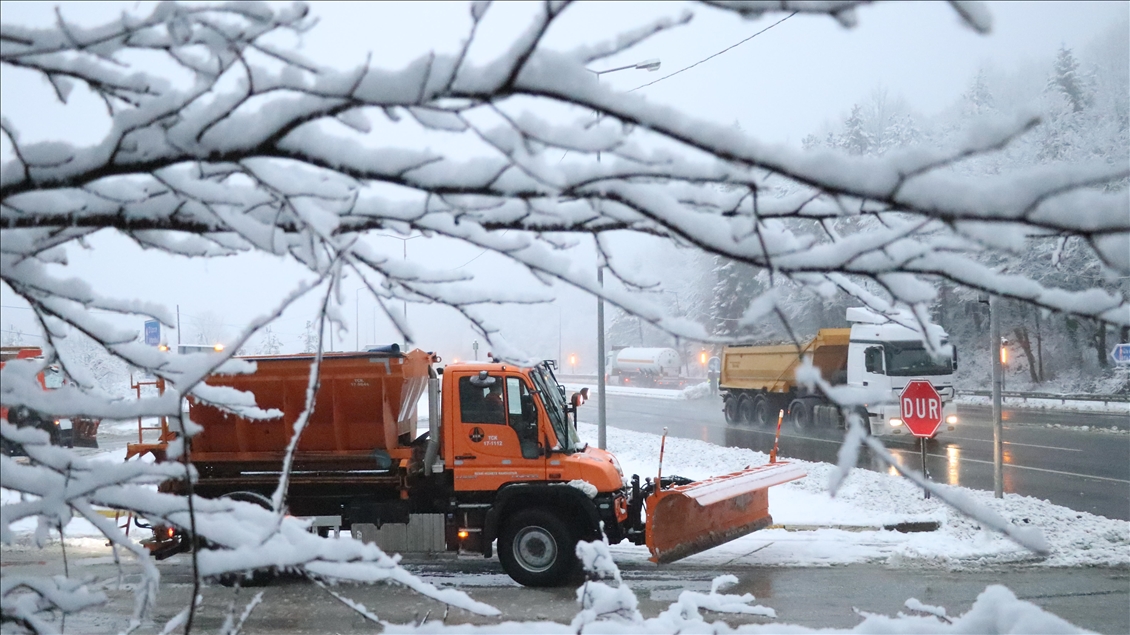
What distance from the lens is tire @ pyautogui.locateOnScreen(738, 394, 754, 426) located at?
25.2 metres

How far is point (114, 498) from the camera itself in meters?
1.88

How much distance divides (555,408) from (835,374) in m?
13.4

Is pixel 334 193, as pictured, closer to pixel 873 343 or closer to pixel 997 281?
pixel 997 281

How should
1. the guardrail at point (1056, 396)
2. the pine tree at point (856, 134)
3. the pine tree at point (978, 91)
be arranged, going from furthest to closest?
the guardrail at point (1056, 396), the pine tree at point (978, 91), the pine tree at point (856, 134)

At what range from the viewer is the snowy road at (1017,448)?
13258 millimetres

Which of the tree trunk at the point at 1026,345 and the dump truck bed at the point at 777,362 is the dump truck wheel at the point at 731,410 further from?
the tree trunk at the point at 1026,345

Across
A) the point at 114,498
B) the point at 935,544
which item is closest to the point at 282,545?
the point at 114,498

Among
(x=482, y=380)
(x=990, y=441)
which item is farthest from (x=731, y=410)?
(x=482, y=380)

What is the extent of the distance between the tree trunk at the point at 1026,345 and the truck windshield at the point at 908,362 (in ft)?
35.0

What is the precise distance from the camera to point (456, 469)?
8203 mm

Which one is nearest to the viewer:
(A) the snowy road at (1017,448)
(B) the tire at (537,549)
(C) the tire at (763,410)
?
(B) the tire at (537,549)

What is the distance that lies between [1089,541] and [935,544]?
5.93ft

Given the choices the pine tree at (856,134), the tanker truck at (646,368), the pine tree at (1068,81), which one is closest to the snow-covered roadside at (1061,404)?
the pine tree at (1068,81)

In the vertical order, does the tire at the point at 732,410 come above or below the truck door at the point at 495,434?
below
